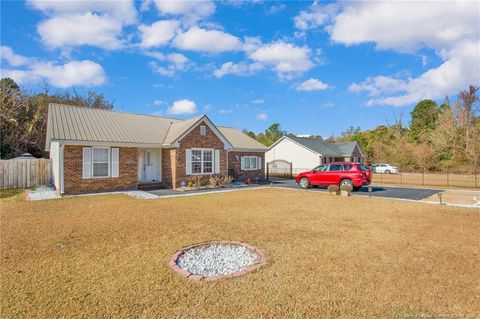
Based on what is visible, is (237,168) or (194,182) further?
(237,168)

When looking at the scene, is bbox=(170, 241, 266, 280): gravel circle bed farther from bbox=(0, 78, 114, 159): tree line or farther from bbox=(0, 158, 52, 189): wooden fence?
bbox=(0, 78, 114, 159): tree line

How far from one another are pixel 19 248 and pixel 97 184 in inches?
399

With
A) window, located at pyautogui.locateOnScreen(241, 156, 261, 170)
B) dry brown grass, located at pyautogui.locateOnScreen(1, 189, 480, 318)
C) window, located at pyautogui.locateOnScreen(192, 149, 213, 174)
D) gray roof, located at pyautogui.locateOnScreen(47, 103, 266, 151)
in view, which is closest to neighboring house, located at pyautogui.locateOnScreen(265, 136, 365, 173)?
window, located at pyautogui.locateOnScreen(241, 156, 261, 170)

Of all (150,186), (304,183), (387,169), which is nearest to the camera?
(150,186)

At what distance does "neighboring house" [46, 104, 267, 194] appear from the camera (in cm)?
1514

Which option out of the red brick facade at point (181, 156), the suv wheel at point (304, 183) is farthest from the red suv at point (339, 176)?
the red brick facade at point (181, 156)

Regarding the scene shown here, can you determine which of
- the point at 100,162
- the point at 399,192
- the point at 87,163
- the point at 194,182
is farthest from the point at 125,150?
the point at 399,192

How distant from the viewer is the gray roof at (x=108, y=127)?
51.0 feet

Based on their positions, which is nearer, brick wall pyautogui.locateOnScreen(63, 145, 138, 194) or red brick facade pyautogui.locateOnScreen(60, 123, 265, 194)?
brick wall pyautogui.locateOnScreen(63, 145, 138, 194)

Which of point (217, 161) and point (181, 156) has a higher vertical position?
point (181, 156)

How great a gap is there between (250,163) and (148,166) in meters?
9.70

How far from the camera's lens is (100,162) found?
1605 centimetres

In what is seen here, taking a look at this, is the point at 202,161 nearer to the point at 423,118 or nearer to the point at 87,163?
the point at 87,163

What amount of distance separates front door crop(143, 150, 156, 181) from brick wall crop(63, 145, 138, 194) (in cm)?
166
